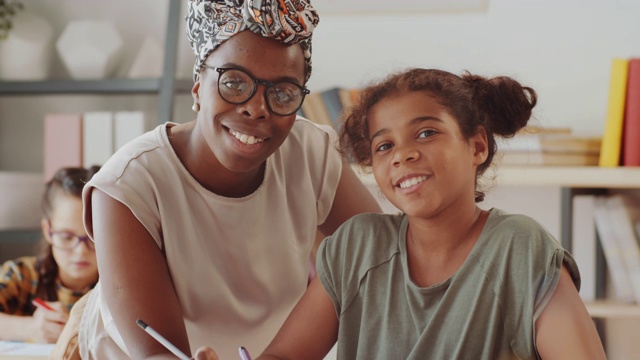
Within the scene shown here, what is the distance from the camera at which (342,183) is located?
1.70 metres

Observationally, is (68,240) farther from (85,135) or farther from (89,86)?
(89,86)

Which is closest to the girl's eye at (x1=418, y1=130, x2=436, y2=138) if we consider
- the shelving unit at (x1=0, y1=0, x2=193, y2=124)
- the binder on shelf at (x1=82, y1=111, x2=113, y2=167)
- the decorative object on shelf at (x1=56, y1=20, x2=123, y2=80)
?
the shelving unit at (x1=0, y1=0, x2=193, y2=124)

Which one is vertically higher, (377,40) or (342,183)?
(377,40)

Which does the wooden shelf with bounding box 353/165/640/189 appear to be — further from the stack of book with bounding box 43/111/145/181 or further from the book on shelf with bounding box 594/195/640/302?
the stack of book with bounding box 43/111/145/181

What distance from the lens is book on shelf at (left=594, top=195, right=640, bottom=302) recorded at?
270 centimetres

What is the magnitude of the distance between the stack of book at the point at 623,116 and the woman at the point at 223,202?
1212mm

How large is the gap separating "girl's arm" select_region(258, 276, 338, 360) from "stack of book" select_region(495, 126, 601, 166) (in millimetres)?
1513

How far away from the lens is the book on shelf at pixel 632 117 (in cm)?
258

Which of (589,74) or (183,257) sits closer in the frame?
(183,257)

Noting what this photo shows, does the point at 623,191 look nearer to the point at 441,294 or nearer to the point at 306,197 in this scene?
the point at 306,197

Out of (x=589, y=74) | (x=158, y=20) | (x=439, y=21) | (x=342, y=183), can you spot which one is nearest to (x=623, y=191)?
(x=589, y=74)

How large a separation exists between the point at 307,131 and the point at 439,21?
1.49 metres

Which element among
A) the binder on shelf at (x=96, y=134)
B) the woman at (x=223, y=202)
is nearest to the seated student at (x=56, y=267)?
the binder on shelf at (x=96, y=134)

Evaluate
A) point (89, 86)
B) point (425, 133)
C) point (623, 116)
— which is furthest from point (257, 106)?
point (89, 86)
